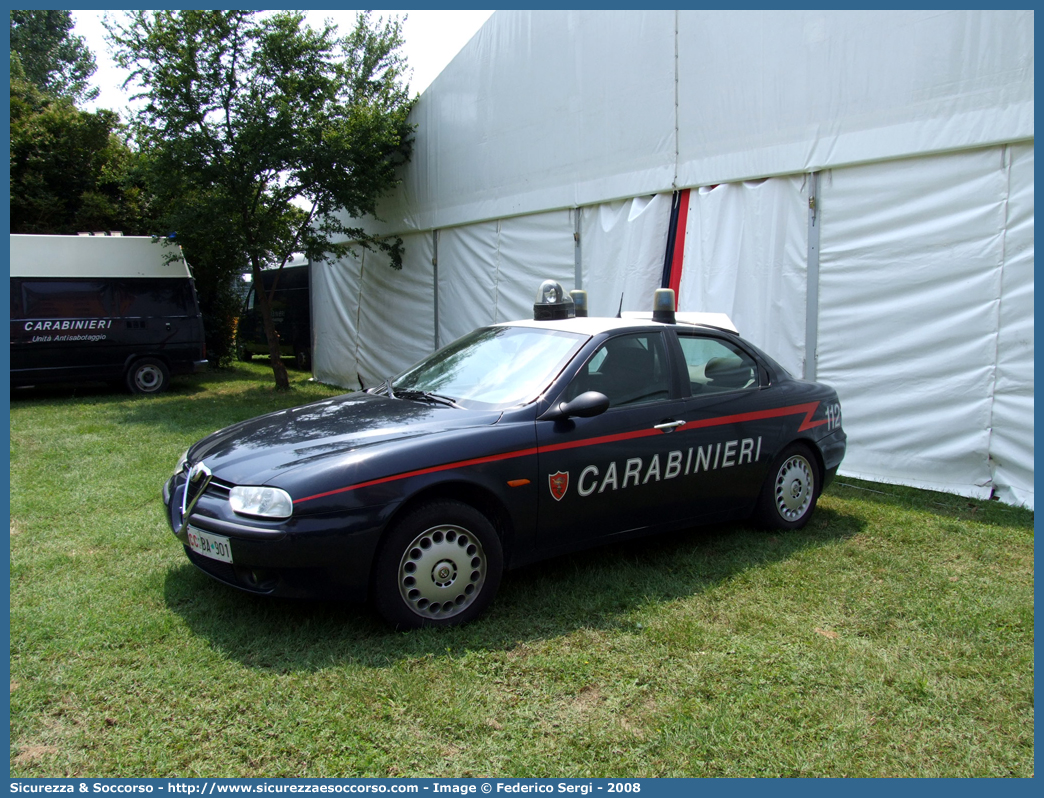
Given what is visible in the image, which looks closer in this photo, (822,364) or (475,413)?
(475,413)

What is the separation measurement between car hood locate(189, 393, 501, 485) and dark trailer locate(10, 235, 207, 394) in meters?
9.22

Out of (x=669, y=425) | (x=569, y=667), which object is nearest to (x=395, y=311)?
(x=669, y=425)

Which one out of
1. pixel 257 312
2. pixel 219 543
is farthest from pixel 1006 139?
pixel 257 312

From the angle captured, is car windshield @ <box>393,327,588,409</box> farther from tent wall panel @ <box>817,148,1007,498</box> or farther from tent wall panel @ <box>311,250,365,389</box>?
tent wall panel @ <box>311,250,365,389</box>

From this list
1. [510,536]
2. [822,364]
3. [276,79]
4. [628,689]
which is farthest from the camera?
[276,79]

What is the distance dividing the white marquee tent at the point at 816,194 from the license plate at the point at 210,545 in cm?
544

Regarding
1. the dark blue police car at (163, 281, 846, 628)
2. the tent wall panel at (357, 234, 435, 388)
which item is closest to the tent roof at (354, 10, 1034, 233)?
the tent wall panel at (357, 234, 435, 388)

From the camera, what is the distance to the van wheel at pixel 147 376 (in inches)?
502

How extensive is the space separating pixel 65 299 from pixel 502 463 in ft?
35.3

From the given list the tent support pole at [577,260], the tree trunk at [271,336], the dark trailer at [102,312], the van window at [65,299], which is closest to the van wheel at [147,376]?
the dark trailer at [102,312]

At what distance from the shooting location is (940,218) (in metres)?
6.23

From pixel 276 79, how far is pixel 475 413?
31.8ft

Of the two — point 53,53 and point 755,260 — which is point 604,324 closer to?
point 755,260

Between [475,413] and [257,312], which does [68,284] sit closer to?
[257,312]
